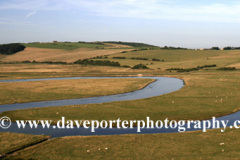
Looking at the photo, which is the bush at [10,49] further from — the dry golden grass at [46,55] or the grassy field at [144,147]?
the grassy field at [144,147]

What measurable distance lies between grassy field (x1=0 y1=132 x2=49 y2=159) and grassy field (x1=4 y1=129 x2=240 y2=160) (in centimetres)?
91

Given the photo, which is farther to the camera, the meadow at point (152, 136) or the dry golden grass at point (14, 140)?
the dry golden grass at point (14, 140)

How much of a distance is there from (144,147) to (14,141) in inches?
434

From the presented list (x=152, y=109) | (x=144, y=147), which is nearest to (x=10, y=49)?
(x=152, y=109)

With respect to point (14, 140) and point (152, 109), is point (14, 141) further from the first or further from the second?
point (152, 109)

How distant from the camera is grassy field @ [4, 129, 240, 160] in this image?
1900cm

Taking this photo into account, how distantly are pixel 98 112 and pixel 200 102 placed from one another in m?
14.6

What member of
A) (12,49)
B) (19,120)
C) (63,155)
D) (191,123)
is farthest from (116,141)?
(12,49)

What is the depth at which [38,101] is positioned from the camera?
40.4m

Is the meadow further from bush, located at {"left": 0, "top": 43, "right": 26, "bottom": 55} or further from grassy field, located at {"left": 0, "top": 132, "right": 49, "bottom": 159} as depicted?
bush, located at {"left": 0, "top": 43, "right": 26, "bottom": 55}

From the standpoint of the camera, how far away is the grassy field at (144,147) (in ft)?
62.3

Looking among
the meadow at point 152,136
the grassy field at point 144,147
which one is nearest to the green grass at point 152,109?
the meadow at point 152,136

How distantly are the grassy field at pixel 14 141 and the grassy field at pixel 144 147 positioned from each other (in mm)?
907

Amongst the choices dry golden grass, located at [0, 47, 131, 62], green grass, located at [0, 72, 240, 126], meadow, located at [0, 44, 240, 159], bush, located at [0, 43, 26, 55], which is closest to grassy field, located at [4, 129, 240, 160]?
meadow, located at [0, 44, 240, 159]
